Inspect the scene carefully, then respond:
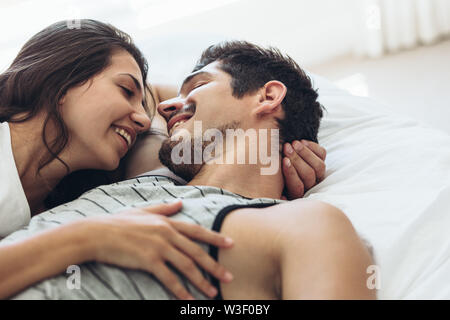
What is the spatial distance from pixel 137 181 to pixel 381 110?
33.6 inches

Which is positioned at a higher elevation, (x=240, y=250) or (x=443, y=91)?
(x=240, y=250)

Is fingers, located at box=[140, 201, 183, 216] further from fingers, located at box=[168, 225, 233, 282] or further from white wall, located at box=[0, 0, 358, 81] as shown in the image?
white wall, located at box=[0, 0, 358, 81]

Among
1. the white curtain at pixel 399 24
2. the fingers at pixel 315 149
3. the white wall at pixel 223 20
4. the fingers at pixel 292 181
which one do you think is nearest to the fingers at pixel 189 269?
the fingers at pixel 292 181

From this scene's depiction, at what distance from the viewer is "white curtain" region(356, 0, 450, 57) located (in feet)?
8.96

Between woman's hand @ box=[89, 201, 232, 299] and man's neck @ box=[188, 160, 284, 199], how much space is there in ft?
0.94

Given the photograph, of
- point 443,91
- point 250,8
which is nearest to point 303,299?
point 443,91

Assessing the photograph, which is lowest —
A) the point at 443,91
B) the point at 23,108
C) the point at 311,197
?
the point at 443,91

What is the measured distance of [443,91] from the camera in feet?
7.27

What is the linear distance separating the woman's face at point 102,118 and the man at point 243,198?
0.39ft

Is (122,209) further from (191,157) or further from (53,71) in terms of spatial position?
(53,71)

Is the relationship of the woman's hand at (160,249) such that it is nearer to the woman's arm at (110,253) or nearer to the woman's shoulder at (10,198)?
the woman's arm at (110,253)

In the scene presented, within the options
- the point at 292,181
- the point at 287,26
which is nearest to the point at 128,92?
the point at 292,181

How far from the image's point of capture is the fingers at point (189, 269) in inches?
31.3
